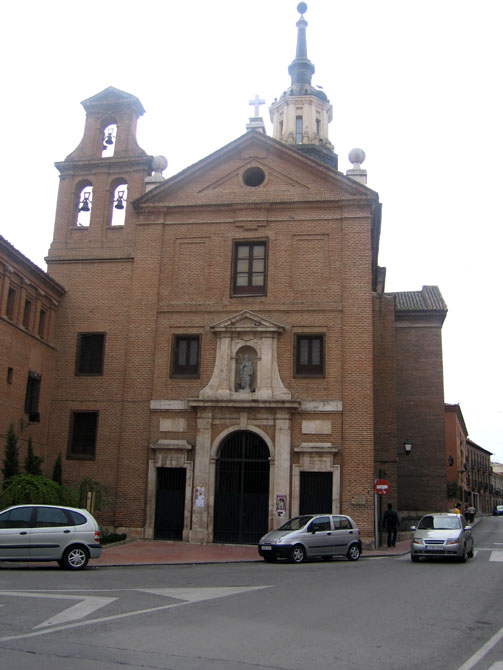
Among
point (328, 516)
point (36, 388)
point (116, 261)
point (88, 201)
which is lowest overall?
point (328, 516)

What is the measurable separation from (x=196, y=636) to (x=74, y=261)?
21.6 meters

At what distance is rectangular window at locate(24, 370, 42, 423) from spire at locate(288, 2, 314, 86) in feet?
111

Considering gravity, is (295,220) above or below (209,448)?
above

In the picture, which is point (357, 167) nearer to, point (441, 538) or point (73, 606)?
point (441, 538)

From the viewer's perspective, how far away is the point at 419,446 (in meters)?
35.2

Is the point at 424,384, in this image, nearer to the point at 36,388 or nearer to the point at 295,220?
the point at 295,220

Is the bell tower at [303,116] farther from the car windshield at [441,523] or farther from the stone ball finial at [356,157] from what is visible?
the car windshield at [441,523]

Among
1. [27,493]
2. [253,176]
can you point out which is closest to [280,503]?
[27,493]

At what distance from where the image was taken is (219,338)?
25656 millimetres

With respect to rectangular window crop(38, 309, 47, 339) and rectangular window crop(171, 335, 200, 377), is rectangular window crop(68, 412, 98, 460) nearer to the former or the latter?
rectangular window crop(38, 309, 47, 339)

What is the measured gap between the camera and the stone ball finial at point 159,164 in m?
28.2

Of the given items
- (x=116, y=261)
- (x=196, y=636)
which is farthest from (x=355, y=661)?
(x=116, y=261)

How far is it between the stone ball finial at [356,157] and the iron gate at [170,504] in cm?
1368

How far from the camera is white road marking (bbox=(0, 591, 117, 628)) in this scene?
29.9ft
